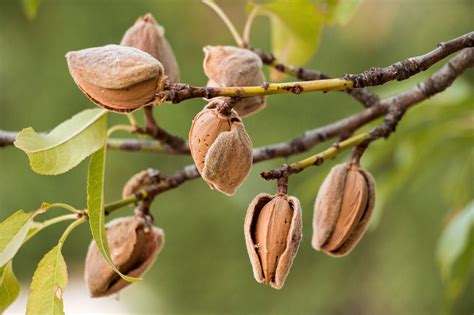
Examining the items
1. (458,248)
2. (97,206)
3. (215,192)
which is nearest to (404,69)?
(97,206)

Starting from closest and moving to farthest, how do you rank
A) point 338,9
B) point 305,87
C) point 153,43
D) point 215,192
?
point 305,87 < point 153,43 < point 338,9 < point 215,192

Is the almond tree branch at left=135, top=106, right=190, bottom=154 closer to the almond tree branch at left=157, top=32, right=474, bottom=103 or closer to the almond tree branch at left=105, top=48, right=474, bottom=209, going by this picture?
the almond tree branch at left=105, top=48, right=474, bottom=209

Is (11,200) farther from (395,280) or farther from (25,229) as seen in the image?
(25,229)

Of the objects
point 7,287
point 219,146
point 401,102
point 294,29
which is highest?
point 294,29

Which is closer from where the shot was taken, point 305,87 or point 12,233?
point 305,87

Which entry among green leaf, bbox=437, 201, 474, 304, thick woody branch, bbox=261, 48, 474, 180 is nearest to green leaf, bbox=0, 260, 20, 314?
thick woody branch, bbox=261, 48, 474, 180

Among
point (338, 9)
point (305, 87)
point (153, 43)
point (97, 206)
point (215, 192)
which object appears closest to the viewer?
point (305, 87)

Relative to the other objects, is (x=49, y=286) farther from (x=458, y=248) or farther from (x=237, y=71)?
(x=458, y=248)
